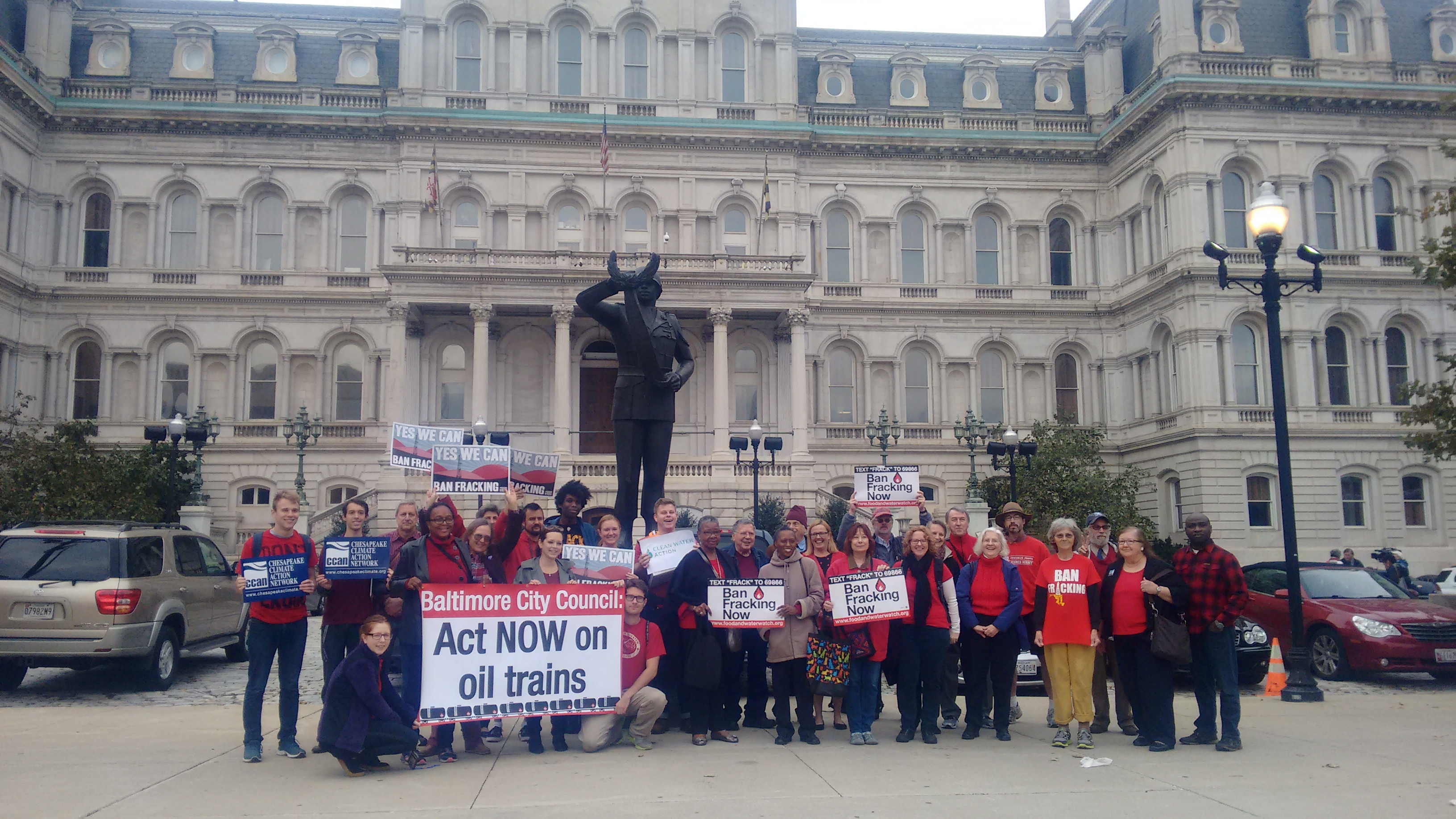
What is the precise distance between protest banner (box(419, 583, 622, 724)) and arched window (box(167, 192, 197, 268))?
3501 cm

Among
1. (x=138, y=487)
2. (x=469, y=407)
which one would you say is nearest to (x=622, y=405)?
(x=138, y=487)

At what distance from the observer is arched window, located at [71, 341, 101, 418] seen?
3809cm

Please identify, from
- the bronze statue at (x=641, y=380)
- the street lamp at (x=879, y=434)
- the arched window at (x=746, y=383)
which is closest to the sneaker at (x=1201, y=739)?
the bronze statue at (x=641, y=380)

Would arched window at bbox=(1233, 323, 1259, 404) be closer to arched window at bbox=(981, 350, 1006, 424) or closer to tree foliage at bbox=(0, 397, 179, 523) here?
arched window at bbox=(981, 350, 1006, 424)

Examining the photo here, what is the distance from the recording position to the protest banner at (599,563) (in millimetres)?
9594

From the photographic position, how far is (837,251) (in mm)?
41531

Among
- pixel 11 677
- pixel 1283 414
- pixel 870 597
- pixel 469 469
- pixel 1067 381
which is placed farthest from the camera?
pixel 1067 381

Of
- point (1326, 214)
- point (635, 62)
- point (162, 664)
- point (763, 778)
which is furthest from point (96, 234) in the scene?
point (1326, 214)

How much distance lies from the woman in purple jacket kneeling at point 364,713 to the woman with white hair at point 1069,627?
18.5 ft

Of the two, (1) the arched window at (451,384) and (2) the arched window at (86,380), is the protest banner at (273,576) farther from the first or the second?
(2) the arched window at (86,380)

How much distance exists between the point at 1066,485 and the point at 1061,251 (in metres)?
15.0

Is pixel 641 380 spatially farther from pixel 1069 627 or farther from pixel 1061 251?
pixel 1061 251

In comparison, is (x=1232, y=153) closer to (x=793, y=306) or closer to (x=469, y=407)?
(x=793, y=306)

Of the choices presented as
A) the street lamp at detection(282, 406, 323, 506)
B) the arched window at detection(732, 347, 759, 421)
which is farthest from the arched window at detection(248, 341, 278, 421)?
the arched window at detection(732, 347, 759, 421)
